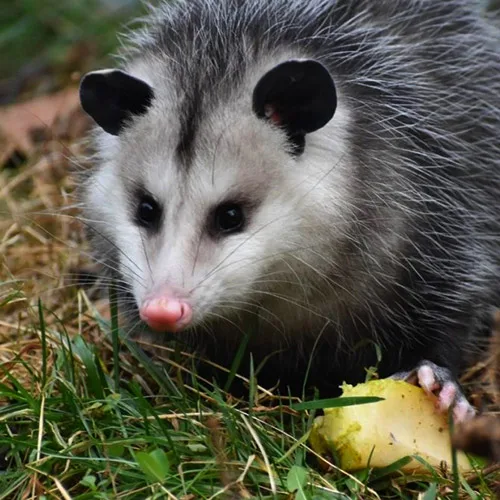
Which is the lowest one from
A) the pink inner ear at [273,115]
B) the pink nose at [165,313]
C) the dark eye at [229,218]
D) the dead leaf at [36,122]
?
the dead leaf at [36,122]

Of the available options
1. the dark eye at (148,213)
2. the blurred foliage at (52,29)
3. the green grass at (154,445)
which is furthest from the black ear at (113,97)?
the blurred foliage at (52,29)

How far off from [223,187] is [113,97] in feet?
1.41

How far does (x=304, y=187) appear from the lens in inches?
102

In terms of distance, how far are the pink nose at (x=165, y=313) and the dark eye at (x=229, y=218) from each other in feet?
0.83

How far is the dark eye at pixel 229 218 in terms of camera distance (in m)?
2.51

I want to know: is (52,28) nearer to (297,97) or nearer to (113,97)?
(113,97)

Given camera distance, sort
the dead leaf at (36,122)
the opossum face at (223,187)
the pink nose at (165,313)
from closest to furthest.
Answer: the pink nose at (165,313), the opossum face at (223,187), the dead leaf at (36,122)

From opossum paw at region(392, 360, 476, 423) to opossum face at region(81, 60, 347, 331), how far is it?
374 mm

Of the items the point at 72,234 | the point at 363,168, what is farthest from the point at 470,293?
the point at 72,234

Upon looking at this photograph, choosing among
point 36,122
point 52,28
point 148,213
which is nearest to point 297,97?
point 148,213

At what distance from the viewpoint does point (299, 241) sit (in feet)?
8.51

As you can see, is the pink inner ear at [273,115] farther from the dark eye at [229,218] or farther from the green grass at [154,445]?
the green grass at [154,445]

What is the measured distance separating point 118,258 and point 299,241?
490mm

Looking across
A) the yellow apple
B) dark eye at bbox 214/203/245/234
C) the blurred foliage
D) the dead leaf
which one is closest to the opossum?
dark eye at bbox 214/203/245/234
